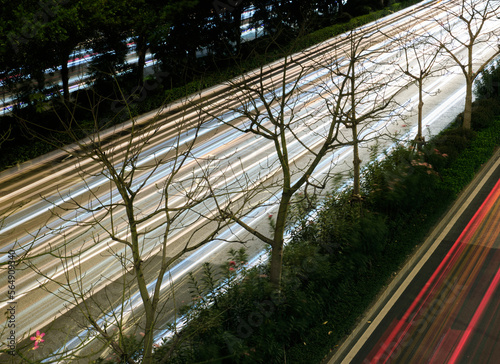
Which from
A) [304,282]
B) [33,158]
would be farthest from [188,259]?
[33,158]

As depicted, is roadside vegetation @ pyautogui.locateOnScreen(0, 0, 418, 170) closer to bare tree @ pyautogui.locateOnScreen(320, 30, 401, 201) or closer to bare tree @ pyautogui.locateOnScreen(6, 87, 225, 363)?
bare tree @ pyautogui.locateOnScreen(320, 30, 401, 201)

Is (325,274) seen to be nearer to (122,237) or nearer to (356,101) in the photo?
→ (122,237)

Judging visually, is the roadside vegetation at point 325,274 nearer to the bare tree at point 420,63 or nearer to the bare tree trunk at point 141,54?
the bare tree at point 420,63

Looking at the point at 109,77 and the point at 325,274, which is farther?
the point at 109,77

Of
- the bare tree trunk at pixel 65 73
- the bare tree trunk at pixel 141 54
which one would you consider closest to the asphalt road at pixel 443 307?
the bare tree trunk at pixel 65 73

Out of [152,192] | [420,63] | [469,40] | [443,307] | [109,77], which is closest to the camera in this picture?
[443,307]

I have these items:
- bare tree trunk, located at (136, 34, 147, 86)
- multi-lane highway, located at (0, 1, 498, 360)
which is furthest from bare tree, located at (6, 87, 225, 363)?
bare tree trunk, located at (136, 34, 147, 86)

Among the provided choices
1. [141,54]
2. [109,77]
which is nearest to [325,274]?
[109,77]
